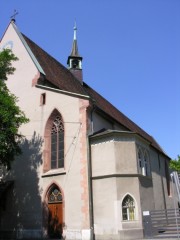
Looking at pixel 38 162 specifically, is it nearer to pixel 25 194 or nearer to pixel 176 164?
pixel 25 194

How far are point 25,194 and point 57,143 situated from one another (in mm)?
3798

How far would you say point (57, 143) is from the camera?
60.7ft

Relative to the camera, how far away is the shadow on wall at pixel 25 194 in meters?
17.4

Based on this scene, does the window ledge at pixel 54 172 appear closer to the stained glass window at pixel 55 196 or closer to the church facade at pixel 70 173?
the church facade at pixel 70 173

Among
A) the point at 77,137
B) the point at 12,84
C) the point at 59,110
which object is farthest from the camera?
the point at 12,84

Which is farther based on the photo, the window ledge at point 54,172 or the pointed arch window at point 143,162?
the pointed arch window at point 143,162

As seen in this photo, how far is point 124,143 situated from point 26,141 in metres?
6.90

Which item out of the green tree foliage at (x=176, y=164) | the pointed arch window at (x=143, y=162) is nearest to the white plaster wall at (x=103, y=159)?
the pointed arch window at (x=143, y=162)

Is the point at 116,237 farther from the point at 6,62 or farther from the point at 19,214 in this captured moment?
the point at 6,62

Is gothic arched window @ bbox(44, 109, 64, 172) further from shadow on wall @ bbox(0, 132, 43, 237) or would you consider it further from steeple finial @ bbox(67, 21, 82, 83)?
steeple finial @ bbox(67, 21, 82, 83)

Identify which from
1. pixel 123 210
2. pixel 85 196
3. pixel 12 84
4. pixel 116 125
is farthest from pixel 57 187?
pixel 12 84

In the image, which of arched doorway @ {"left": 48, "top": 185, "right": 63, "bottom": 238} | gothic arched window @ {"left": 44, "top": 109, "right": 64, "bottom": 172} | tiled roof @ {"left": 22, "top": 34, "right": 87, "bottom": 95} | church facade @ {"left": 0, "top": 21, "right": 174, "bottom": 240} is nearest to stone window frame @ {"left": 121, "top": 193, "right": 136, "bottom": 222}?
church facade @ {"left": 0, "top": 21, "right": 174, "bottom": 240}

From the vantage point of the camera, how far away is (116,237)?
14.8 meters

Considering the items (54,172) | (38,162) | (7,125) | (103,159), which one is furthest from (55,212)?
(7,125)
